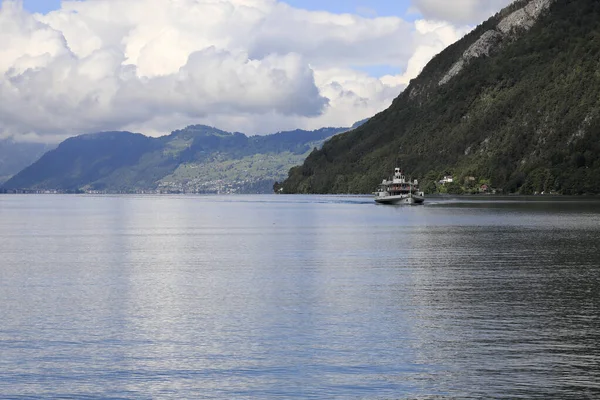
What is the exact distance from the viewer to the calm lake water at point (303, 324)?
34.9m

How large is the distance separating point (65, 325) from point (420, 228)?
106 meters

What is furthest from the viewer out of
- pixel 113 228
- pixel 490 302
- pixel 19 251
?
pixel 113 228

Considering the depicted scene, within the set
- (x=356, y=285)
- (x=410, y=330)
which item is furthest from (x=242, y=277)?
(x=410, y=330)

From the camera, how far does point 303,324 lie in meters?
48.5

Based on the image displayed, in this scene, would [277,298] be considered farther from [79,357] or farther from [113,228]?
[113,228]

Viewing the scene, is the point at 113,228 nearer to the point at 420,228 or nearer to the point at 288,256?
the point at 420,228

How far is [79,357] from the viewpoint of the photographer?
3997 centimetres

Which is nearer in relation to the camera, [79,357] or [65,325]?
[79,357]

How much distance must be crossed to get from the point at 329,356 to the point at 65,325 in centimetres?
1805

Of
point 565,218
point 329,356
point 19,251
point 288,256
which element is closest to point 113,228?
point 19,251

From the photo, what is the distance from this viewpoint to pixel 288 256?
94.6 m

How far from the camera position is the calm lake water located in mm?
34938

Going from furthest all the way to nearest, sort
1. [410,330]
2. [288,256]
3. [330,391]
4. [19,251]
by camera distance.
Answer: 1. [19,251]
2. [288,256]
3. [410,330]
4. [330,391]

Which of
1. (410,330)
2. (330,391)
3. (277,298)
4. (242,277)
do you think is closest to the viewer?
(330,391)
